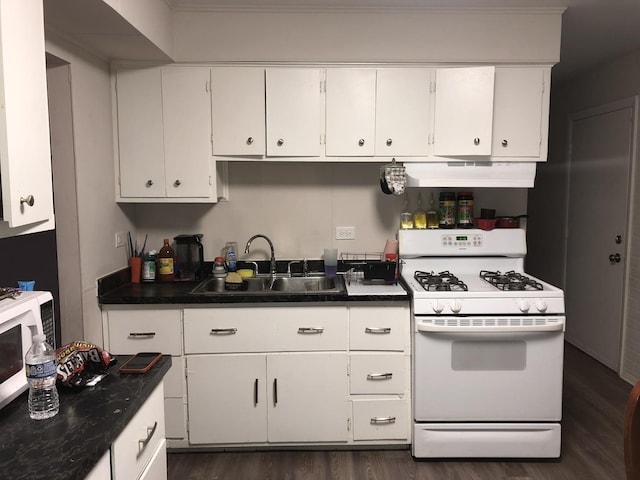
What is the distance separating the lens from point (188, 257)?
2898 millimetres

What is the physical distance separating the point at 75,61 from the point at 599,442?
3.37 metres

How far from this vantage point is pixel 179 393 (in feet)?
8.09

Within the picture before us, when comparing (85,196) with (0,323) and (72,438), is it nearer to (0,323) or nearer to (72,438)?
(0,323)

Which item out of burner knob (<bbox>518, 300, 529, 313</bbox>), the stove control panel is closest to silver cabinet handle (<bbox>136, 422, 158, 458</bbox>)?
burner knob (<bbox>518, 300, 529, 313</bbox>)

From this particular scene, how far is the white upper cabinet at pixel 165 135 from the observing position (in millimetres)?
2609

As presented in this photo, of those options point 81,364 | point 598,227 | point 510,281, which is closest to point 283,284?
point 510,281

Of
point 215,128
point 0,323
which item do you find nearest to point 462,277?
point 215,128

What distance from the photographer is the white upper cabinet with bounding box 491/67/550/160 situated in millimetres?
2629

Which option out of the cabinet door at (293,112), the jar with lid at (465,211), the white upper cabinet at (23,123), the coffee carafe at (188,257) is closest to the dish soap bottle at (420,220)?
the jar with lid at (465,211)

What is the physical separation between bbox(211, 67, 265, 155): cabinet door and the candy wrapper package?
1.47 m

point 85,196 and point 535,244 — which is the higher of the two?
point 85,196

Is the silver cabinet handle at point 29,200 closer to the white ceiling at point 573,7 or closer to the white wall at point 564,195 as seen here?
the white ceiling at point 573,7

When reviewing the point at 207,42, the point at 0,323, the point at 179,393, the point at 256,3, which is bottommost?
the point at 179,393

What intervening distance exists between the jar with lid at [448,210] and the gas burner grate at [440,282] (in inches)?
11.7
